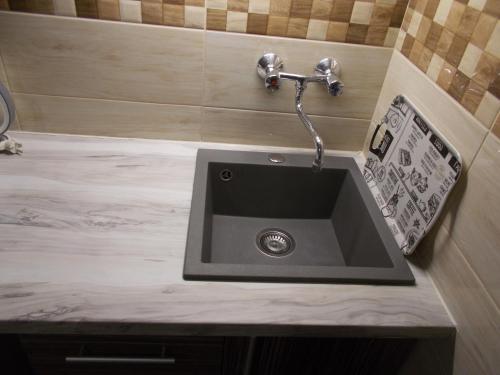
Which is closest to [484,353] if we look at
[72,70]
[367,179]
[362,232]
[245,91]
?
[362,232]

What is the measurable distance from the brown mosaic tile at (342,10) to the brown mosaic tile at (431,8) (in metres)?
0.17

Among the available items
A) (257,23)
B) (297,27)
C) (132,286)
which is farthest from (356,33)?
(132,286)

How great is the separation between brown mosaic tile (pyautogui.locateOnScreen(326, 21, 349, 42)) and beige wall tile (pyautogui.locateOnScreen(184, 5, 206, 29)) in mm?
314

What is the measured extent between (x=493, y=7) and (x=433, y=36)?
0.56 ft

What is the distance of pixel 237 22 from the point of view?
0.93 meters

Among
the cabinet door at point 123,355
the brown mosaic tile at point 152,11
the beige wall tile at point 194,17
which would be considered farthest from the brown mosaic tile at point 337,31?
the cabinet door at point 123,355

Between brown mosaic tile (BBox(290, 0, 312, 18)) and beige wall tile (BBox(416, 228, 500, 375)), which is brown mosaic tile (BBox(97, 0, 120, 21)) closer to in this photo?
brown mosaic tile (BBox(290, 0, 312, 18))

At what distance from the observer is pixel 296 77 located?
913 millimetres

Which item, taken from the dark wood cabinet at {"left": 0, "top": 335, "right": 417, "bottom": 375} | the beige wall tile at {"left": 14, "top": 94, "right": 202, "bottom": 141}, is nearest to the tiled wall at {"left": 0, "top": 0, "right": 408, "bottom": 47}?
the beige wall tile at {"left": 14, "top": 94, "right": 202, "bottom": 141}

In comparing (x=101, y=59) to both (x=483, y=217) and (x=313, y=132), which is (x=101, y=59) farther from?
(x=483, y=217)

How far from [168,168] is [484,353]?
790mm

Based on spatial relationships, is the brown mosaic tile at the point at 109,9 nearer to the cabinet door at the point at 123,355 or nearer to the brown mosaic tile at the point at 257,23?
the brown mosaic tile at the point at 257,23

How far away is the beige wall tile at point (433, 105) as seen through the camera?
2.23ft

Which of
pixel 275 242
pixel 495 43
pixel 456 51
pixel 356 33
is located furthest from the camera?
pixel 275 242
